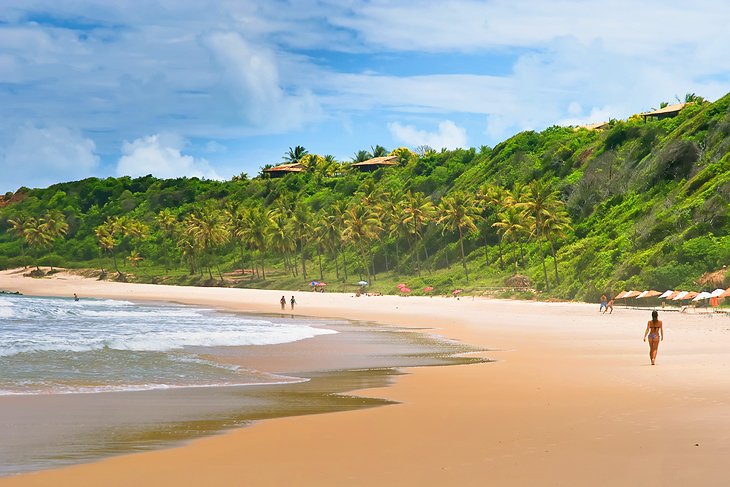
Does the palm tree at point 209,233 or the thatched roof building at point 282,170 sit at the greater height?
the thatched roof building at point 282,170

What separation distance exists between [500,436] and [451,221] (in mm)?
66353

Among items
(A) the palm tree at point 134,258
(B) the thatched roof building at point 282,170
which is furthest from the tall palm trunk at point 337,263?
(B) the thatched roof building at point 282,170

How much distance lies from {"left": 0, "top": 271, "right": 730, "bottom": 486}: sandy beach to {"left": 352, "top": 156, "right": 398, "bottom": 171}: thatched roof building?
108m

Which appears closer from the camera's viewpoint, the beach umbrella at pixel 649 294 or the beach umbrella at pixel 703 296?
the beach umbrella at pixel 703 296

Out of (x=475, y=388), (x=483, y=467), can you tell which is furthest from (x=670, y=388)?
(x=483, y=467)

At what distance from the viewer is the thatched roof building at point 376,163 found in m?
129

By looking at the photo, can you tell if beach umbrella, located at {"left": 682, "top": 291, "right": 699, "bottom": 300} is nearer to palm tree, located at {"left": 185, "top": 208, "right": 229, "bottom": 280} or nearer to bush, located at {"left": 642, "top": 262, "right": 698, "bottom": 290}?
bush, located at {"left": 642, "top": 262, "right": 698, "bottom": 290}

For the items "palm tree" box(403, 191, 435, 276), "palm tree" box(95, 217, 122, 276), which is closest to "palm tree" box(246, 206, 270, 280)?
"palm tree" box(403, 191, 435, 276)

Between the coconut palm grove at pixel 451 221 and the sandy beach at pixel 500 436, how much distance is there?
25.8 m

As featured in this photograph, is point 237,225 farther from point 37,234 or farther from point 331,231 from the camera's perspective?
point 37,234

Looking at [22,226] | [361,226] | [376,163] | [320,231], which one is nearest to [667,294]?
[361,226]

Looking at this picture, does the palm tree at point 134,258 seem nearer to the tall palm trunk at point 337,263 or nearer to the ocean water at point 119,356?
the tall palm trunk at point 337,263

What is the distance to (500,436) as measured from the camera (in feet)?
34.3

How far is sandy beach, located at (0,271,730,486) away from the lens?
8.43 meters
